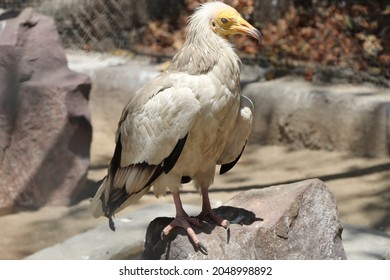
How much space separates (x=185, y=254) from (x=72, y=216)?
2.86 m

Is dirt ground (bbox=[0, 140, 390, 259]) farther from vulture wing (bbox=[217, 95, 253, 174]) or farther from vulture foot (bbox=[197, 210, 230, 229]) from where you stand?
vulture wing (bbox=[217, 95, 253, 174])

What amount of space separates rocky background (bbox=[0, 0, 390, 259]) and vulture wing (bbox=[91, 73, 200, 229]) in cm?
30

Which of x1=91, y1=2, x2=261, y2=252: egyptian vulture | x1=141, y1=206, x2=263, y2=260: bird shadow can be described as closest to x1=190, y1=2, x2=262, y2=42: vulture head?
x1=91, y1=2, x2=261, y2=252: egyptian vulture

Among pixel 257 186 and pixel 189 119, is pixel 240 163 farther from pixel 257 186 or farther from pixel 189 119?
pixel 189 119

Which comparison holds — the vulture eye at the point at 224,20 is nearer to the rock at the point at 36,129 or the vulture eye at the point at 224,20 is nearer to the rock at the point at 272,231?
the rock at the point at 272,231

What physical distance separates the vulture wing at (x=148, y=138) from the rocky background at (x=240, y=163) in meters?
0.30

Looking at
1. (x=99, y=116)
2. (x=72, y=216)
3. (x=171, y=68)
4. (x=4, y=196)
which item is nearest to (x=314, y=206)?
(x=171, y=68)

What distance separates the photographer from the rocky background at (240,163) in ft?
14.3

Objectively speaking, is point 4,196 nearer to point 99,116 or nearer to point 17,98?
point 17,98

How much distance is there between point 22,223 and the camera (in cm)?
651

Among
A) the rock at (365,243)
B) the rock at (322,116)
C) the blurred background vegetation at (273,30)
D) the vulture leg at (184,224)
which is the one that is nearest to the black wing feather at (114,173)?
the vulture leg at (184,224)

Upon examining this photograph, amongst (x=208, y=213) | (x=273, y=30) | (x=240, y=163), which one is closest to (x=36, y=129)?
(x=240, y=163)

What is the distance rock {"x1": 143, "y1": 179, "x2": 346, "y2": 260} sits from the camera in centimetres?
411

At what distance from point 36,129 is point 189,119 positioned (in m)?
3.27
